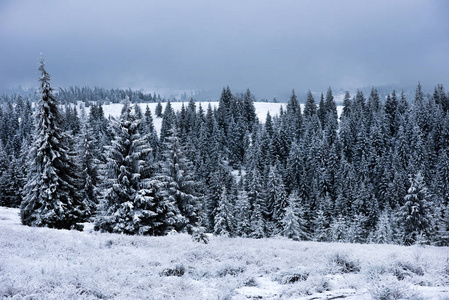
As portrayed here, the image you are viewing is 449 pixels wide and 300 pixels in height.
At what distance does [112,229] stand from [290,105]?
404ft

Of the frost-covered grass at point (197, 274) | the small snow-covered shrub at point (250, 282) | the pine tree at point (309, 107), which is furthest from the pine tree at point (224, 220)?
the pine tree at point (309, 107)

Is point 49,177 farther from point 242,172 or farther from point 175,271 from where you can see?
point 242,172

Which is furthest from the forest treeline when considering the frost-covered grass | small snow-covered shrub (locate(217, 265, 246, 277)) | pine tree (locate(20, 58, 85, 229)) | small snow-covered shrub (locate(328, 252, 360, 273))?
small snow-covered shrub (locate(328, 252, 360, 273))

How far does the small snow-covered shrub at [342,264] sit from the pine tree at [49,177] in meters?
19.4

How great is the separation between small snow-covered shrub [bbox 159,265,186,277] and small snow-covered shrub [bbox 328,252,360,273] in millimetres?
4659

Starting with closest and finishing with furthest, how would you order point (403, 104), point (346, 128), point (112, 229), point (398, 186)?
point (112, 229) → point (398, 186) → point (346, 128) → point (403, 104)

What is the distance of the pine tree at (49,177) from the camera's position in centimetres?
2202

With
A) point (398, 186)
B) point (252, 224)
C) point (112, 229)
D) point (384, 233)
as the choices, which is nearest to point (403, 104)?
point (398, 186)

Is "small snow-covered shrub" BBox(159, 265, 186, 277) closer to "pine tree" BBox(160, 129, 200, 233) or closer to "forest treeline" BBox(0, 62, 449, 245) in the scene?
"forest treeline" BBox(0, 62, 449, 245)

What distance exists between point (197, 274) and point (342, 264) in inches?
191

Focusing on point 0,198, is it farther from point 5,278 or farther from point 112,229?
point 5,278

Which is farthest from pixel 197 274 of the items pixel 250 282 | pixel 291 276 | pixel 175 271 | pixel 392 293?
pixel 392 293

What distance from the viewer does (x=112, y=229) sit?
20.6m

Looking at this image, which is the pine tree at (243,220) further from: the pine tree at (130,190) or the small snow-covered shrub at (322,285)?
the small snow-covered shrub at (322,285)
